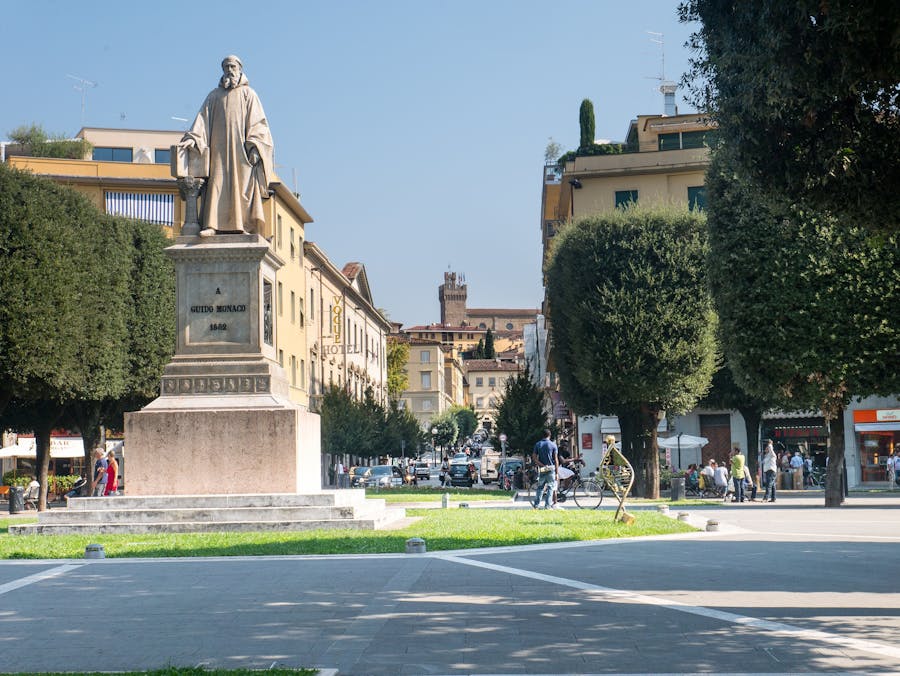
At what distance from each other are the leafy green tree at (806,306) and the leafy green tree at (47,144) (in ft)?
147

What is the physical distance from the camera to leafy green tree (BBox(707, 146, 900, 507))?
28.8 meters

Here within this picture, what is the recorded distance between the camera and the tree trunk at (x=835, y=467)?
94.7 ft

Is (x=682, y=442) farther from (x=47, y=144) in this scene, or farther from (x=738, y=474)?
(x=47, y=144)

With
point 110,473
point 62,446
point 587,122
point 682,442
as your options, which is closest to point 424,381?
point 587,122

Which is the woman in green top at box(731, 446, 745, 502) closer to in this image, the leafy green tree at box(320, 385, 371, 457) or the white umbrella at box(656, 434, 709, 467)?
the white umbrella at box(656, 434, 709, 467)

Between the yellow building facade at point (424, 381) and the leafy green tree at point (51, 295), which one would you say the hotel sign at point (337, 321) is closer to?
the leafy green tree at point (51, 295)

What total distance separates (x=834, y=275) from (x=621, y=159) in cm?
2669

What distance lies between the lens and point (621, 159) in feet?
180

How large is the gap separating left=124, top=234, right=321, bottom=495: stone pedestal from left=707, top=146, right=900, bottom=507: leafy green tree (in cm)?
1526

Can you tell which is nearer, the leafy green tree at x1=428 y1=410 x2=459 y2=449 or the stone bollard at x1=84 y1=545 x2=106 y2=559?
the stone bollard at x1=84 y1=545 x2=106 y2=559

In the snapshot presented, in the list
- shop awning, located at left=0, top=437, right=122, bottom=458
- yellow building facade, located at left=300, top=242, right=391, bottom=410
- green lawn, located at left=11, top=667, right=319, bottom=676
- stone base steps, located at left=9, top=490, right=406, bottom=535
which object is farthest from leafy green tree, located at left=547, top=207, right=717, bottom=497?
yellow building facade, located at left=300, top=242, right=391, bottom=410

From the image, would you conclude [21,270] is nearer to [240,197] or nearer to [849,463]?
[240,197]

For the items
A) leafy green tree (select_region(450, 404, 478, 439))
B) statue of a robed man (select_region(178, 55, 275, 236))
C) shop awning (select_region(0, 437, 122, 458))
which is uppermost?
statue of a robed man (select_region(178, 55, 275, 236))

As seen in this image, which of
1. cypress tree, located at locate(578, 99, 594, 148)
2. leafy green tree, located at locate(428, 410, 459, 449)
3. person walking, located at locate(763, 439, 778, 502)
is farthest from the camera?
leafy green tree, located at locate(428, 410, 459, 449)
